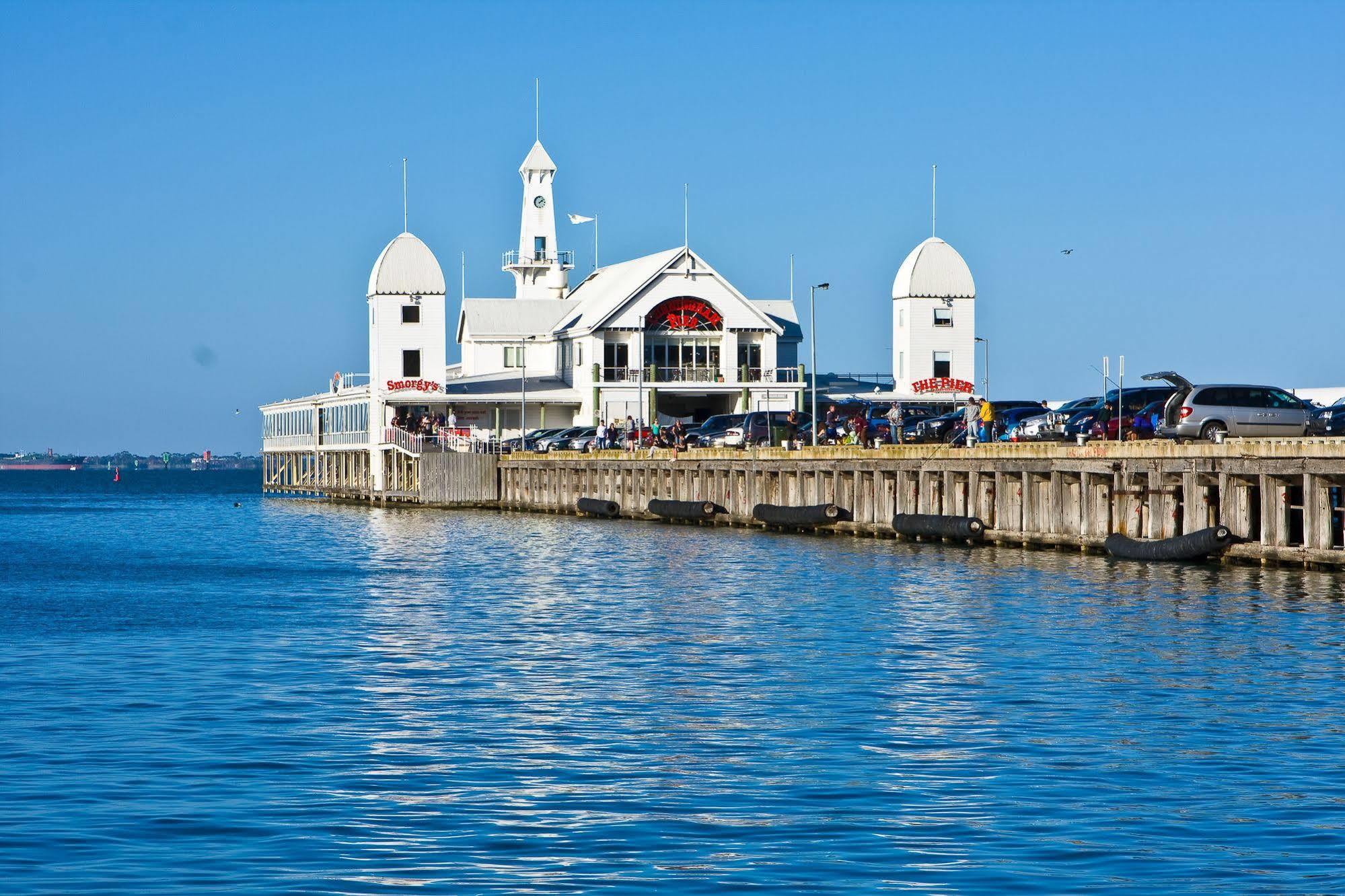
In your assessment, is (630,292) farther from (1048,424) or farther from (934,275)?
(1048,424)

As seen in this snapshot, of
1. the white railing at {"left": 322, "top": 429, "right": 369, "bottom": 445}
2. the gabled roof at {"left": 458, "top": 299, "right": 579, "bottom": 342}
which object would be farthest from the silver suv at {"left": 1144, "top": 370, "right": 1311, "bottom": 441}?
the gabled roof at {"left": 458, "top": 299, "right": 579, "bottom": 342}

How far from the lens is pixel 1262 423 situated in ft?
146

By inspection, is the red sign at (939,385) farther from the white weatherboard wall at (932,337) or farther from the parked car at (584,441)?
the parked car at (584,441)

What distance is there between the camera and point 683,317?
94125 millimetres

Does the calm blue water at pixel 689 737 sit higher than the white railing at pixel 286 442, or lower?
lower

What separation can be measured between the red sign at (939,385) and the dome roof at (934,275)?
4555 mm

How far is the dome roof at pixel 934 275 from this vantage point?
9850 cm

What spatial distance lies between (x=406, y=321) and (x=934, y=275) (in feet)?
94.3

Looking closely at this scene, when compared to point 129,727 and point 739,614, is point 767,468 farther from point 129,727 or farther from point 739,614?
point 129,727

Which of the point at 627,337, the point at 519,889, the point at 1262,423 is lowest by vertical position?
the point at 519,889

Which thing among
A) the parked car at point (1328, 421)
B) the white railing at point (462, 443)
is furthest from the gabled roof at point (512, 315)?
the parked car at point (1328, 421)

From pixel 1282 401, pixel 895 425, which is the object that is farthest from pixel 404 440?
pixel 1282 401

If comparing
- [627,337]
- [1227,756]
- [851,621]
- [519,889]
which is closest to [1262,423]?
[851,621]

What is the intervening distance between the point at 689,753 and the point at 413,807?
354 cm
